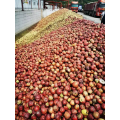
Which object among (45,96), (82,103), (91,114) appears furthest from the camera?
(45,96)

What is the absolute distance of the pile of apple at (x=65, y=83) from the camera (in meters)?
2.05

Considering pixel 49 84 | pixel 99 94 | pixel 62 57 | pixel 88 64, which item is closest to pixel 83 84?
pixel 99 94

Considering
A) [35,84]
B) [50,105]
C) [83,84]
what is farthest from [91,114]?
[35,84]

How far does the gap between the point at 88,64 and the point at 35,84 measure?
1.65 metres

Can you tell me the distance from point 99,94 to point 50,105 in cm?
117

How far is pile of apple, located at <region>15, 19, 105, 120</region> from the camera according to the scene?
205cm

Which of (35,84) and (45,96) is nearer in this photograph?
(45,96)

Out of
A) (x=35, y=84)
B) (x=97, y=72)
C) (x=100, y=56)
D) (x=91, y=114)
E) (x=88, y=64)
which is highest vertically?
(x=100, y=56)

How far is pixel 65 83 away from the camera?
251 cm

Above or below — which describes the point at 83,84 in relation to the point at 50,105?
above

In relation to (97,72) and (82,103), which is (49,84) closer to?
(82,103)

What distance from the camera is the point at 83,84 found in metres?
2.44

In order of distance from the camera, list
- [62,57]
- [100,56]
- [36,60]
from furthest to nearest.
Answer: [36,60]
[62,57]
[100,56]

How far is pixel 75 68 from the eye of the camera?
2750mm
